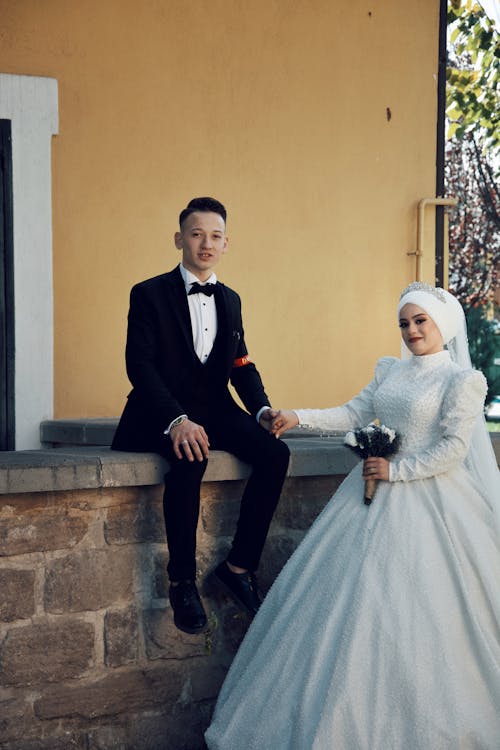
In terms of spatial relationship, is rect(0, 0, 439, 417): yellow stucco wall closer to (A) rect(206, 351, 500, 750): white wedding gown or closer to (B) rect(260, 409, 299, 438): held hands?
(B) rect(260, 409, 299, 438): held hands

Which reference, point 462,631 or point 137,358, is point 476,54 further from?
point 462,631

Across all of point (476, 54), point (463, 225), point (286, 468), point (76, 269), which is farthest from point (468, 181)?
point (286, 468)

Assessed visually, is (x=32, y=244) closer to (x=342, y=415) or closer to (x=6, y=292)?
(x=6, y=292)

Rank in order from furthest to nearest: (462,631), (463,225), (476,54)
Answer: (463,225), (476,54), (462,631)

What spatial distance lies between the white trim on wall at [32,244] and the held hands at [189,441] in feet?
6.37

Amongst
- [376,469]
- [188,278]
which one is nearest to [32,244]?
[188,278]

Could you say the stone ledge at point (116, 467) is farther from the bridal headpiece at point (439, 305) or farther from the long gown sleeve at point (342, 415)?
the bridal headpiece at point (439, 305)

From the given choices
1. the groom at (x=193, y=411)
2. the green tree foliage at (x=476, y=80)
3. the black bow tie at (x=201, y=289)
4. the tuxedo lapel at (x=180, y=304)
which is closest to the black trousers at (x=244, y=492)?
the groom at (x=193, y=411)

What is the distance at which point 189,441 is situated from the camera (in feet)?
11.9

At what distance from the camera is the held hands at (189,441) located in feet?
11.9

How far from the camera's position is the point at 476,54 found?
28.4 ft

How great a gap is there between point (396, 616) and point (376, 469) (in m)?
0.53

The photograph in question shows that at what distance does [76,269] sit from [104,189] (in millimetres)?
466

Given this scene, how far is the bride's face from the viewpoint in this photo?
144 inches
